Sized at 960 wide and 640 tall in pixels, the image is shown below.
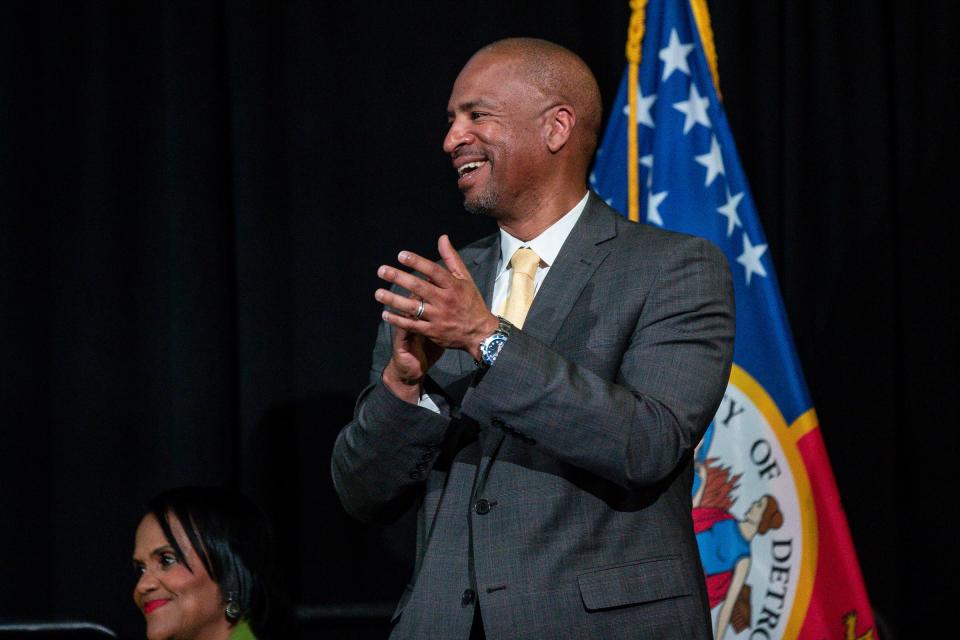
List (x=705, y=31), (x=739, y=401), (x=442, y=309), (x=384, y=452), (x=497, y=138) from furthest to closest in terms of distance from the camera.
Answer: (x=705, y=31)
(x=739, y=401)
(x=497, y=138)
(x=384, y=452)
(x=442, y=309)

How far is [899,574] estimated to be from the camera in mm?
3123

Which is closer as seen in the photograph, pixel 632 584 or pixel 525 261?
pixel 632 584

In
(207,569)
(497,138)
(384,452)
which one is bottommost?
(207,569)

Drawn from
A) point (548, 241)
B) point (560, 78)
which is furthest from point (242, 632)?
point (560, 78)

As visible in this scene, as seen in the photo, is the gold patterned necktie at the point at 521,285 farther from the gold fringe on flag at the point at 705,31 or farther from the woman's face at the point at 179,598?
the gold fringe on flag at the point at 705,31

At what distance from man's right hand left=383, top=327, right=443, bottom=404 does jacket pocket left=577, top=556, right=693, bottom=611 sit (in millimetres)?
393

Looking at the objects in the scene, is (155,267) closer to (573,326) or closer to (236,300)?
(236,300)

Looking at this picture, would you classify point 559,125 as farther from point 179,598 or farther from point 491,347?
point 179,598

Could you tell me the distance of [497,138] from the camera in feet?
6.66

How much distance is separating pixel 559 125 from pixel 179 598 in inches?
48.9

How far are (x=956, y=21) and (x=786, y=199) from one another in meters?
0.75

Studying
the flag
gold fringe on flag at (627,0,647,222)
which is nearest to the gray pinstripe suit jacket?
the flag

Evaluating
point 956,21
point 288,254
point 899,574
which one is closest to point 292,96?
point 288,254

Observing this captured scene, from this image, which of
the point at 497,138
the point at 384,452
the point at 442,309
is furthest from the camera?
the point at 497,138
